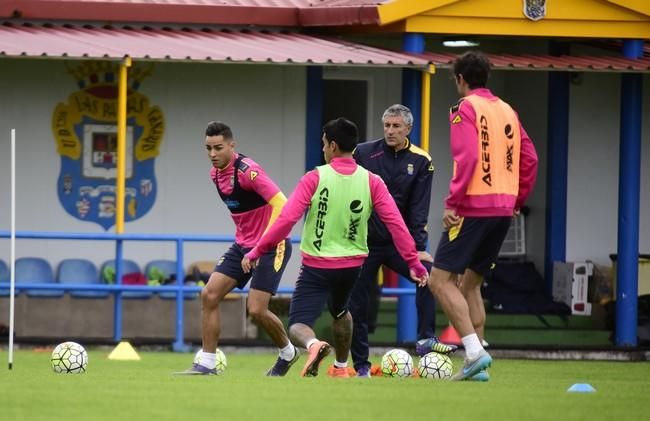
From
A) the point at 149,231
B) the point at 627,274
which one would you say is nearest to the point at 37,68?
the point at 149,231

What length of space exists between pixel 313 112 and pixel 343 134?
25.0ft

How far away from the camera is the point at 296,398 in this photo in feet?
32.3

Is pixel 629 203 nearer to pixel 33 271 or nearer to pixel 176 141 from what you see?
pixel 176 141

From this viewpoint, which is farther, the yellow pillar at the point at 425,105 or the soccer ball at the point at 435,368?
the yellow pillar at the point at 425,105

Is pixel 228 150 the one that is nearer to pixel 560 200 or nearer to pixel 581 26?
pixel 581 26

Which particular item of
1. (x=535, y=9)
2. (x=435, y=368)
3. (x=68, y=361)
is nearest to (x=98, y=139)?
(x=535, y=9)

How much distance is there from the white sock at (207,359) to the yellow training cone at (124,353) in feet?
11.0

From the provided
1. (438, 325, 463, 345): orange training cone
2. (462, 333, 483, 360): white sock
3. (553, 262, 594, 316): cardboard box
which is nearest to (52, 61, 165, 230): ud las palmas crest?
(438, 325, 463, 345): orange training cone

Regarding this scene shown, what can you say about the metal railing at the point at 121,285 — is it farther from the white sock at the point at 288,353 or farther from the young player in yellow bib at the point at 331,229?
the young player in yellow bib at the point at 331,229

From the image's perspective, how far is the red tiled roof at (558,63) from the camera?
55.3 feet

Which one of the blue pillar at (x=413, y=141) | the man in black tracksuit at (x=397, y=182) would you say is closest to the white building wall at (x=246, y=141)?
the blue pillar at (x=413, y=141)

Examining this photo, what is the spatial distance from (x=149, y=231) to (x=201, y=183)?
774 mm

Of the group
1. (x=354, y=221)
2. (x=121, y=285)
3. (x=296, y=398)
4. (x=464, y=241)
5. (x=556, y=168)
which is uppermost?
(x=556, y=168)

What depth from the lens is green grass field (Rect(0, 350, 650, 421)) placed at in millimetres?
9125
